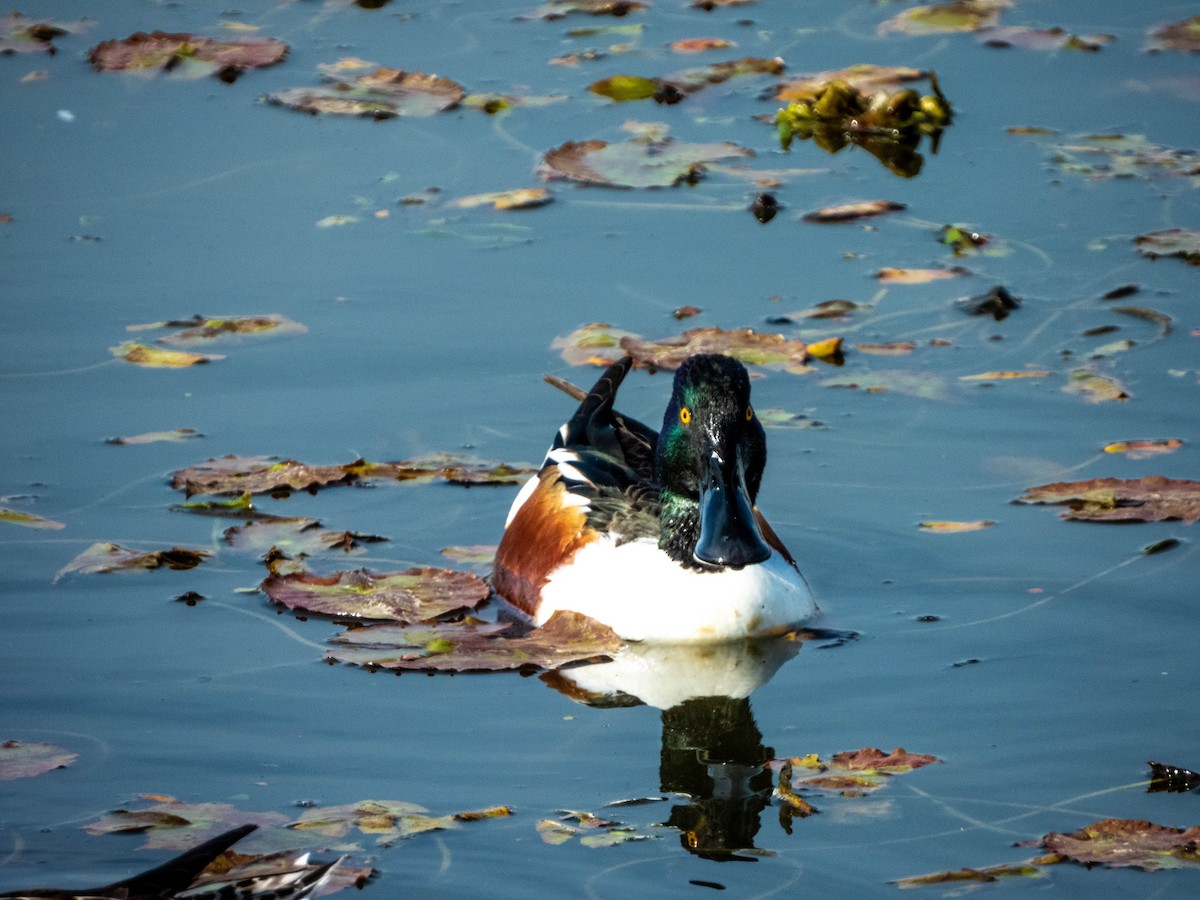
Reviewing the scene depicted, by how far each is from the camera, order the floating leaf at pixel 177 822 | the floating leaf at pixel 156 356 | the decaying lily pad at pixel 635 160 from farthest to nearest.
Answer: the decaying lily pad at pixel 635 160, the floating leaf at pixel 156 356, the floating leaf at pixel 177 822

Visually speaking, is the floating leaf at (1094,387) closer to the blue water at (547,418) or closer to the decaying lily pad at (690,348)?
the blue water at (547,418)

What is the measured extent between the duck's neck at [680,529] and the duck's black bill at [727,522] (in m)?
0.18

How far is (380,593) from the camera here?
7066mm

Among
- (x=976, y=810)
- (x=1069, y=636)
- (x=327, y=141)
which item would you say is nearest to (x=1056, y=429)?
(x=1069, y=636)

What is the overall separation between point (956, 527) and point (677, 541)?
1.24 m

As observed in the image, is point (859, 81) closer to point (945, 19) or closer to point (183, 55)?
point (945, 19)

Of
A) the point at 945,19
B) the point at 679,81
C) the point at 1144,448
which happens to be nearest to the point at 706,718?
the point at 1144,448

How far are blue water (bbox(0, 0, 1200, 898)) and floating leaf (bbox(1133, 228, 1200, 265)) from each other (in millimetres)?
87

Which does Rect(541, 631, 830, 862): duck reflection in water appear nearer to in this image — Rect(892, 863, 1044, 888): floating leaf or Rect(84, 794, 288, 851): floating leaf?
Rect(892, 863, 1044, 888): floating leaf

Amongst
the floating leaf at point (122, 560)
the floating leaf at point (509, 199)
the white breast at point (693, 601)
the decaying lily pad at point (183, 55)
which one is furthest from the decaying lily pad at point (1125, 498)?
the decaying lily pad at point (183, 55)

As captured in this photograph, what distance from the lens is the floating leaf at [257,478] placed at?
7.95m

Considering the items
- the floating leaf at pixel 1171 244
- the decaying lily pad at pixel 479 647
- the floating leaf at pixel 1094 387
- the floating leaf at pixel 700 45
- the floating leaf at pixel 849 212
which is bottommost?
the decaying lily pad at pixel 479 647

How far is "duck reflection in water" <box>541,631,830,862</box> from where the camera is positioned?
5.65m

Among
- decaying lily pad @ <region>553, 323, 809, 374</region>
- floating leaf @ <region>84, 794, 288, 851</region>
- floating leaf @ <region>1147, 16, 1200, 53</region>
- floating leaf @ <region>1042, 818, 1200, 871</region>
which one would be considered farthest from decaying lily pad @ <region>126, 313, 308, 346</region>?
floating leaf @ <region>1147, 16, 1200, 53</region>
